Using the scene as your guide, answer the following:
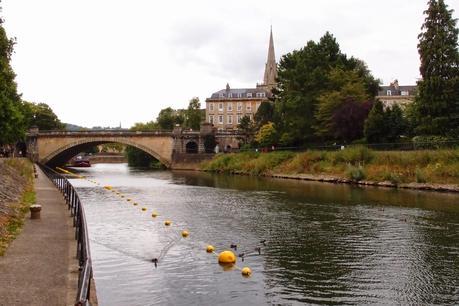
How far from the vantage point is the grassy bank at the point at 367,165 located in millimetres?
43250

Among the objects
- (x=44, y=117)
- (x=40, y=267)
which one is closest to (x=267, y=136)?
(x=44, y=117)

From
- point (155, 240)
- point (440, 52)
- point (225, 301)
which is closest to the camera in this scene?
point (225, 301)

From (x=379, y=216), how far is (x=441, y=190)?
16.4 metres

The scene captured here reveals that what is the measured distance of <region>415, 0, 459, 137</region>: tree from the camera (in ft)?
172

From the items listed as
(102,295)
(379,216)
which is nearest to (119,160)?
(379,216)

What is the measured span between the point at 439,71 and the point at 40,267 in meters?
49.5

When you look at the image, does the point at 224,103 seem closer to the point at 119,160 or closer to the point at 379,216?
the point at 119,160

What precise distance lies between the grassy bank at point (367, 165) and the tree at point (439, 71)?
7.17 m

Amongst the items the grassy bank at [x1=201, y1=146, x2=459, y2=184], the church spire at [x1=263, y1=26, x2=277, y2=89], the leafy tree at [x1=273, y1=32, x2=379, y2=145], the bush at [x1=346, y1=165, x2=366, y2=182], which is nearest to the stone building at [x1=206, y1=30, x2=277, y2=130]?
the church spire at [x1=263, y1=26, x2=277, y2=89]

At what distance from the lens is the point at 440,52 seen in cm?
5250

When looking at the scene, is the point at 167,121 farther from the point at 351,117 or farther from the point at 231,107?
the point at 351,117

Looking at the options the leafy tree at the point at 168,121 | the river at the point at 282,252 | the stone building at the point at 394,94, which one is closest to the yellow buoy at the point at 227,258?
the river at the point at 282,252

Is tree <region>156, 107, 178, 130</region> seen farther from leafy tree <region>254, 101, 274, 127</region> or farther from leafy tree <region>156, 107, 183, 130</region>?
leafy tree <region>254, 101, 274, 127</region>

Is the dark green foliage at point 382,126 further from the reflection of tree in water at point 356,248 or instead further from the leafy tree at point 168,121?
the leafy tree at point 168,121
